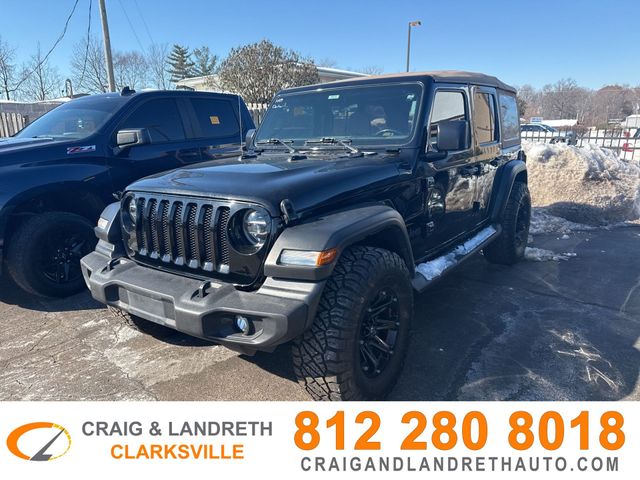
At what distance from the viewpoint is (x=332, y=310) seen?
89.0 inches

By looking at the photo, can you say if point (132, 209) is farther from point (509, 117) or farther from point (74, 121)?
point (509, 117)

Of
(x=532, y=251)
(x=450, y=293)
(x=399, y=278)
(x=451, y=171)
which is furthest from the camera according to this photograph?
(x=532, y=251)

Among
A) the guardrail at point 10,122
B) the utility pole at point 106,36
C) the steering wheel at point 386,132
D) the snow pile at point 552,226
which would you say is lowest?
the snow pile at point 552,226

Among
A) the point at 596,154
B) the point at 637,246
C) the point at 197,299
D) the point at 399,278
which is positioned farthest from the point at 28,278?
the point at 596,154

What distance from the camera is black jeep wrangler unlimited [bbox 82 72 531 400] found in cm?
222

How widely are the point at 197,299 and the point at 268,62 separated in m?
17.2

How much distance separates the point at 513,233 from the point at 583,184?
3.86 m

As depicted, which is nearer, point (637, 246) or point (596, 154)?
point (637, 246)

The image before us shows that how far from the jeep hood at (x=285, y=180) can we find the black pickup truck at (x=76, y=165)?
5.82 ft

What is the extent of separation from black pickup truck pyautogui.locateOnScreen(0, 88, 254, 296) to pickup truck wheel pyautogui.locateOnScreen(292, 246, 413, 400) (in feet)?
9.43

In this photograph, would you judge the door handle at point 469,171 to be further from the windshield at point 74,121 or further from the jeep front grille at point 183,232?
the windshield at point 74,121

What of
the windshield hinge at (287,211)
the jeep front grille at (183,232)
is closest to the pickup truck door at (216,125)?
the jeep front grille at (183,232)

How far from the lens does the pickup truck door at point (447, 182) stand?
3.36m

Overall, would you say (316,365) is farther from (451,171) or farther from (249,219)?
(451,171)
